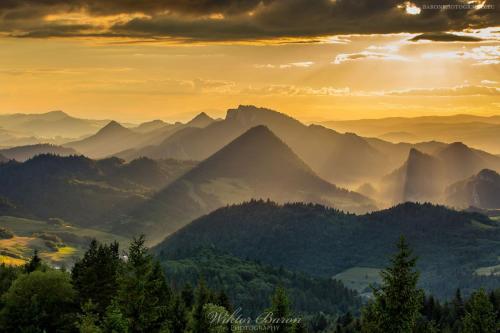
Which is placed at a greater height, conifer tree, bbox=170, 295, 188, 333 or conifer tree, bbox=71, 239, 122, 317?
conifer tree, bbox=71, 239, 122, 317

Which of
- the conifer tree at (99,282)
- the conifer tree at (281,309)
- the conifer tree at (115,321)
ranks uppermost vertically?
the conifer tree at (99,282)

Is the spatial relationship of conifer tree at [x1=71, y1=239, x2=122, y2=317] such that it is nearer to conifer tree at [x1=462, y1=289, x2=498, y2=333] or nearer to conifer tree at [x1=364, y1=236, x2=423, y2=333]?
conifer tree at [x1=462, y1=289, x2=498, y2=333]

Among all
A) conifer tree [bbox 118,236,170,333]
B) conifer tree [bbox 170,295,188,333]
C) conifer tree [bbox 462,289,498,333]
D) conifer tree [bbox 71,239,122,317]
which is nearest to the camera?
conifer tree [bbox 118,236,170,333]

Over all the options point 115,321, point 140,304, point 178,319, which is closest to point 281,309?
point 178,319

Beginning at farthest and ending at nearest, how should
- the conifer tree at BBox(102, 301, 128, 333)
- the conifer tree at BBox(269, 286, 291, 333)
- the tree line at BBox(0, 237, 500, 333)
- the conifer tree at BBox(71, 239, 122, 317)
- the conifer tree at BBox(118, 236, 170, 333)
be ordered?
the conifer tree at BBox(71, 239, 122, 317) → the conifer tree at BBox(269, 286, 291, 333) → the conifer tree at BBox(102, 301, 128, 333) → the conifer tree at BBox(118, 236, 170, 333) → the tree line at BBox(0, 237, 500, 333)

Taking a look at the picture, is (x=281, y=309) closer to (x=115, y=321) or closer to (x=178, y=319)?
(x=178, y=319)

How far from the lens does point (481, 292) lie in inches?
3829

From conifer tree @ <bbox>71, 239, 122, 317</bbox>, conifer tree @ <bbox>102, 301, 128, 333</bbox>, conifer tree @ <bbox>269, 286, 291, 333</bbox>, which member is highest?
conifer tree @ <bbox>71, 239, 122, 317</bbox>

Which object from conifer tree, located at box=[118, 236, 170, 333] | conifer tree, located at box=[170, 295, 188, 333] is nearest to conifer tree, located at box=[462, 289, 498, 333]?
conifer tree, located at box=[170, 295, 188, 333]

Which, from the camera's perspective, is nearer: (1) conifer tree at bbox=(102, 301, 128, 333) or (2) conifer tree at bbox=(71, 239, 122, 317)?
(1) conifer tree at bbox=(102, 301, 128, 333)

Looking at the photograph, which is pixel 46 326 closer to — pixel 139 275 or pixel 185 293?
pixel 139 275

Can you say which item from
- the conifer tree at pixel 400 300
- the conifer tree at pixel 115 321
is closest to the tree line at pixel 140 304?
the conifer tree at pixel 400 300

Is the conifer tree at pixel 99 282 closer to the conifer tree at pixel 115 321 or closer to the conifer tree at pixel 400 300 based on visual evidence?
the conifer tree at pixel 115 321

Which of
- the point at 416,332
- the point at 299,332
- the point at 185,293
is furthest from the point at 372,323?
the point at 185,293
